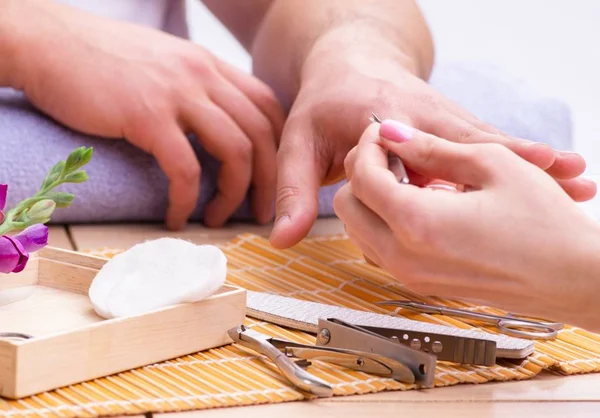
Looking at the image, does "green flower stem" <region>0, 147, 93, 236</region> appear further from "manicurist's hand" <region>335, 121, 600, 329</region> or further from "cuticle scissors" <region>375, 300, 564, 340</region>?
"cuticle scissors" <region>375, 300, 564, 340</region>

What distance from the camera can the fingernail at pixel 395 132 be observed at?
64cm

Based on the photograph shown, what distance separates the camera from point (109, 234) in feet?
3.36

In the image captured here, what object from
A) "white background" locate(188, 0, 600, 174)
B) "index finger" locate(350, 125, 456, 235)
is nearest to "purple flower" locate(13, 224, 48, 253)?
"index finger" locate(350, 125, 456, 235)

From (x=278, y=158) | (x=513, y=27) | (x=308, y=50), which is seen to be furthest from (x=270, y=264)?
(x=513, y=27)

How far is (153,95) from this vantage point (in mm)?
1029

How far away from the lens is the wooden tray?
0.53 meters

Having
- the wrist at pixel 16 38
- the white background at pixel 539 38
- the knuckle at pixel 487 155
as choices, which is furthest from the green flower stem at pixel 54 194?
the white background at pixel 539 38

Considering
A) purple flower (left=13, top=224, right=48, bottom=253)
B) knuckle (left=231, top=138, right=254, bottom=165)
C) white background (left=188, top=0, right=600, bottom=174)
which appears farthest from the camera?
white background (left=188, top=0, right=600, bottom=174)

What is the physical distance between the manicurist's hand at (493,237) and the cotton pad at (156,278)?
0.39ft

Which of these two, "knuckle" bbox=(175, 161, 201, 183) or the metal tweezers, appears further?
"knuckle" bbox=(175, 161, 201, 183)

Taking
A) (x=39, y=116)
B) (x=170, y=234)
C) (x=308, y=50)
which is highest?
(x=308, y=50)

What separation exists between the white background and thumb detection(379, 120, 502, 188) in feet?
4.45

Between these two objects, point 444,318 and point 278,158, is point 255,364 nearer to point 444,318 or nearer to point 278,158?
point 444,318

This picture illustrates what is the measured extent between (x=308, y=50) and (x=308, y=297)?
42cm
